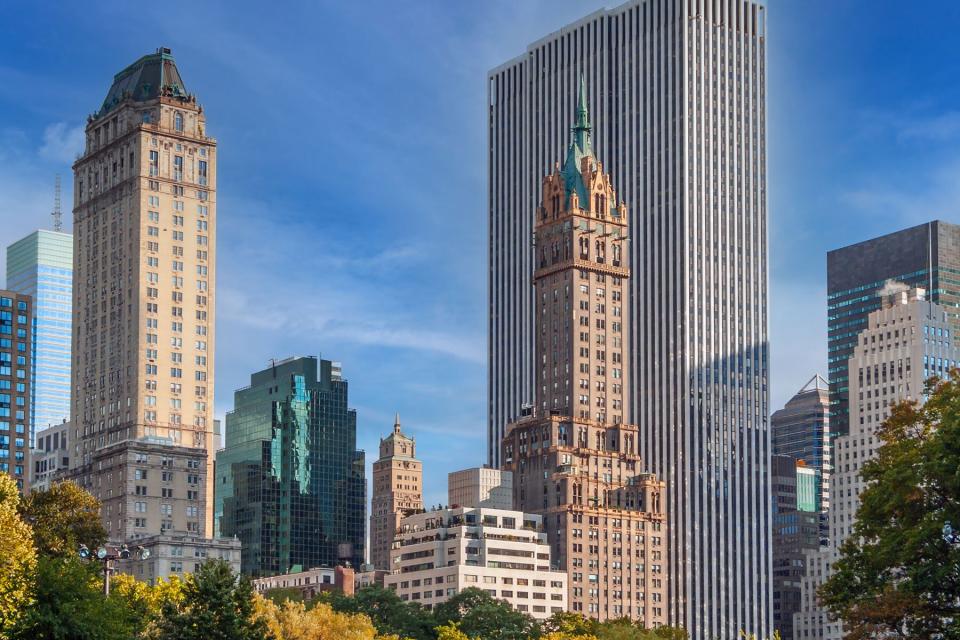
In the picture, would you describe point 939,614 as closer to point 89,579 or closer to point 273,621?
point 89,579

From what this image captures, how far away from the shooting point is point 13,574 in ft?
400

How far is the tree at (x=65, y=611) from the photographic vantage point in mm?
120875

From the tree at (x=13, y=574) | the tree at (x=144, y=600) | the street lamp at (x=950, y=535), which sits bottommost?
the tree at (x=144, y=600)

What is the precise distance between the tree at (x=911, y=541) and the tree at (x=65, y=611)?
5040 cm

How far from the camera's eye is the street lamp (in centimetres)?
11212

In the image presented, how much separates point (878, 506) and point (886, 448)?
18.4ft

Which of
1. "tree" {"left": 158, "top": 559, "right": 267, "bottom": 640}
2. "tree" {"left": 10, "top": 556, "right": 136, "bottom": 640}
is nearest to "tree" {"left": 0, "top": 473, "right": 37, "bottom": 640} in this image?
"tree" {"left": 10, "top": 556, "right": 136, "bottom": 640}

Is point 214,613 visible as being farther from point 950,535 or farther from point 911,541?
point 950,535

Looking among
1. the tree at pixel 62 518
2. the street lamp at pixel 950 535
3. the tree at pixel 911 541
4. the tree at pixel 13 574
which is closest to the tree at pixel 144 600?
the tree at pixel 62 518

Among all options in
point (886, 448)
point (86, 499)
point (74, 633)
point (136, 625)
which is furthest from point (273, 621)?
point (886, 448)

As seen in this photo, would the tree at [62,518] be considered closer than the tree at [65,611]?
No

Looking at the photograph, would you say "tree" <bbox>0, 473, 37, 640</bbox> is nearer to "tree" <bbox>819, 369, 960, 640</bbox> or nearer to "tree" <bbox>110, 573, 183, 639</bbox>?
"tree" <bbox>110, 573, 183, 639</bbox>

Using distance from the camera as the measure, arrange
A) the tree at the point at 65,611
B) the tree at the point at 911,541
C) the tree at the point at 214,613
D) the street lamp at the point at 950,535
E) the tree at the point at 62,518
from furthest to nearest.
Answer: the tree at the point at 62,518 → the tree at the point at 214,613 → the tree at the point at 65,611 → the street lamp at the point at 950,535 → the tree at the point at 911,541

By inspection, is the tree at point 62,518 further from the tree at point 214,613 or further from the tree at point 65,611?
Result: the tree at point 65,611
